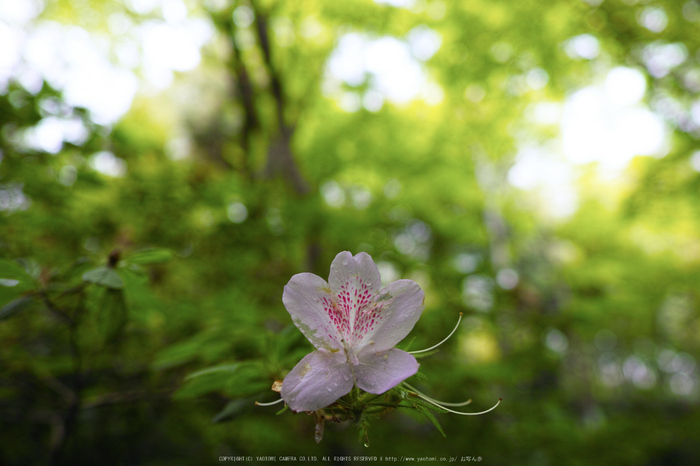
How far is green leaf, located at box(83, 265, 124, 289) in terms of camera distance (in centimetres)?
72

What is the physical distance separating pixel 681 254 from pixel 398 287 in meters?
13.2

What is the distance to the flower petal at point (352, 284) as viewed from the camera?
2.01 ft

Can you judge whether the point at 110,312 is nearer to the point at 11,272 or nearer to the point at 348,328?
the point at 11,272

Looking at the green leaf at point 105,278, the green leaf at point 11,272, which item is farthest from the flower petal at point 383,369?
the green leaf at point 11,272

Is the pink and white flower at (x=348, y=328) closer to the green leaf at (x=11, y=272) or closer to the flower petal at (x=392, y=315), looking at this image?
the flower petal at (x=392, y=315)

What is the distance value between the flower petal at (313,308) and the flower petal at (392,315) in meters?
0.05

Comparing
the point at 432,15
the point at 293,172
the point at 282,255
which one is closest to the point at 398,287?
the point at 282,255

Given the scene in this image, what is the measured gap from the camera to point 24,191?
1.50 meters

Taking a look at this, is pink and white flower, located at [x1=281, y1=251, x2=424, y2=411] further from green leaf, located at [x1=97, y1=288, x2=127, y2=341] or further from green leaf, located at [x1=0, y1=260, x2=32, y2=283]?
green leaf, located at [x1=0, y1=260, x2=32, y2=283]

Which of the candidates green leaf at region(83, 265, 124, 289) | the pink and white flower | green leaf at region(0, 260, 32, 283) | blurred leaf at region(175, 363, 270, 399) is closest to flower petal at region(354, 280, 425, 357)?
the pink and white flower

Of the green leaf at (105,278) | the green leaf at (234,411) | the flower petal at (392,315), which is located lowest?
the green leaf at (234,411)

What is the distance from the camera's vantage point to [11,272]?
2.46 ft

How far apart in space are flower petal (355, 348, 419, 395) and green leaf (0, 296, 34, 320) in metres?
0.74

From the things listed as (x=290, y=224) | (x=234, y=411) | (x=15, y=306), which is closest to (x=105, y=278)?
(x=15, y=306)
